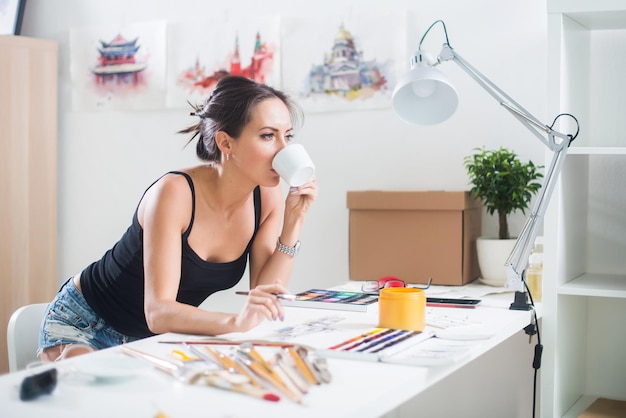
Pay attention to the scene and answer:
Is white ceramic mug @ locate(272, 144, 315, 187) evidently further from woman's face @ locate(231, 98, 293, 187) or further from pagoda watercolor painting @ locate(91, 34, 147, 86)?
pagoda watercolor painting @ locate(91, 34, 147, 86)

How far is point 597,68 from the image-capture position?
7.83ft

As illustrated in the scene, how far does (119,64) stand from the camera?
3172 mm

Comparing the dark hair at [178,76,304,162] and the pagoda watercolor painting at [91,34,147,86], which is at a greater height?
the pagoda watercolor painting at [91,34,147,86]

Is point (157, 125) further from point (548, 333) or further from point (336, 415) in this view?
point (336, 415)

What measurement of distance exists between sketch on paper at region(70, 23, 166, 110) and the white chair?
48.4 inches

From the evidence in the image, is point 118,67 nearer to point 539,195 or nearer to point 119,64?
point 119,64

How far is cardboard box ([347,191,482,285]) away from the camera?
92.0 inches

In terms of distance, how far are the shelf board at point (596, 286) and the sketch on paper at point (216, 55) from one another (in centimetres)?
128

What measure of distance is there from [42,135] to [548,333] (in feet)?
7.06

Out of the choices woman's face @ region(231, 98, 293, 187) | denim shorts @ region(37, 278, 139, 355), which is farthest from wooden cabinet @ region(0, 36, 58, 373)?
woman's face @ region(231, 98, 293, 187)

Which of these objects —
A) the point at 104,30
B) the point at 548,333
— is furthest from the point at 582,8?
the point at 104,30

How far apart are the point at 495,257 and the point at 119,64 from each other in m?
1.70

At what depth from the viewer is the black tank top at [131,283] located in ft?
6.51

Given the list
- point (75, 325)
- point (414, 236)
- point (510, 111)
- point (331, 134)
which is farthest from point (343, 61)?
point (75, 325)
